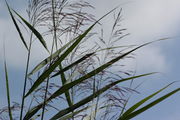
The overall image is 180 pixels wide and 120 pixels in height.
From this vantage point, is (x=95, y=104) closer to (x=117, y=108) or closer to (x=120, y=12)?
(x=117, y=108)

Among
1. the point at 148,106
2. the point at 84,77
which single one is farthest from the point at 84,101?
the point at 148,106

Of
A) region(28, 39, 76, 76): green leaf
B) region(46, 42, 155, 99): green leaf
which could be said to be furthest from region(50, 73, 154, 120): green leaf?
region(28, 39, 76, 76): green leaf

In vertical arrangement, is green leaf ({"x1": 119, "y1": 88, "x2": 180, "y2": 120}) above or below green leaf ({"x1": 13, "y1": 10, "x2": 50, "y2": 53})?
below

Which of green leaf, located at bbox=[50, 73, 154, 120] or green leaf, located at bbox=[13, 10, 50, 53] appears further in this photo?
green leaf, located at bbox=[13, 10, 50, 53]

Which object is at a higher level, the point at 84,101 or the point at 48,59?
the point at 48,59

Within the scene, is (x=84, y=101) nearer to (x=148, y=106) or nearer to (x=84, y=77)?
(x=84, y=77)

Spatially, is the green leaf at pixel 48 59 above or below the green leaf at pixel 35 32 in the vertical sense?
below

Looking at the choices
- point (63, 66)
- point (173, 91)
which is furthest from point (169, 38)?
point (63, 66)

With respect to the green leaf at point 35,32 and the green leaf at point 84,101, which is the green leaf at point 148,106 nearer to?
the green leaf at point 84,101

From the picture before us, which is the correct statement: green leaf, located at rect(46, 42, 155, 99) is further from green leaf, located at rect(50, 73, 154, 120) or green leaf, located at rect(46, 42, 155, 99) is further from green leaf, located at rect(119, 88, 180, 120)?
green leaf, located at rect(119, 88, 180, 120)

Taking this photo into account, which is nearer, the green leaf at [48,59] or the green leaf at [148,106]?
the green leaf at [148,106]

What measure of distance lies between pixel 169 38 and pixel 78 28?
0.45m

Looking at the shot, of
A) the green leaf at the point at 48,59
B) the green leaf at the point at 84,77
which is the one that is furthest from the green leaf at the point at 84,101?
the green leaf at the point at 48,59

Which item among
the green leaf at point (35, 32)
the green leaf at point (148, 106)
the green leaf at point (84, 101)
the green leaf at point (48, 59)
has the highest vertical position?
the green leaf at point (35, 32)
